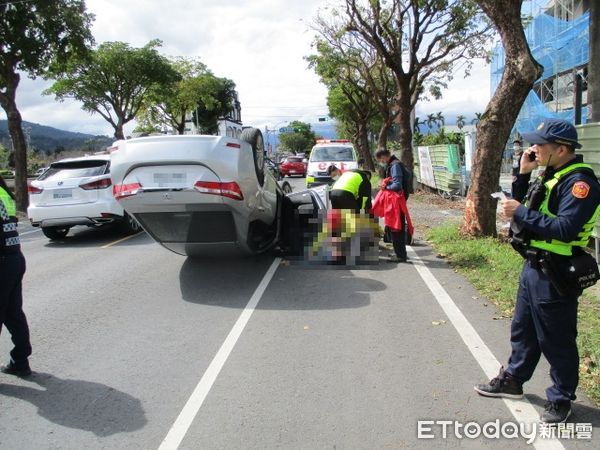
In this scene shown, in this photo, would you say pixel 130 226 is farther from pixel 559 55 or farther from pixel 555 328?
pixel 559 55

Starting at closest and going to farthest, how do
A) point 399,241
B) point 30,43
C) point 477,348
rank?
1. point 477,348
2. point 399,241
3. point 30,43

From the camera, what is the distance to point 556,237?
10.2ft

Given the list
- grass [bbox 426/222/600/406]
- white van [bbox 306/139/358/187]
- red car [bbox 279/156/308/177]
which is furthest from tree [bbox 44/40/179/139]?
grass [bbox 426/222/600/406]

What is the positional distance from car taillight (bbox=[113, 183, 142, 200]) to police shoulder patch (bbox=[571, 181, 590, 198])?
185 inches

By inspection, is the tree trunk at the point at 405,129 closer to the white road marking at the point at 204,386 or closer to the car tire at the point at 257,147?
the car tire at the point at 257,147

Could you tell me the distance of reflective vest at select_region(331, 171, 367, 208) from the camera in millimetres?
7930

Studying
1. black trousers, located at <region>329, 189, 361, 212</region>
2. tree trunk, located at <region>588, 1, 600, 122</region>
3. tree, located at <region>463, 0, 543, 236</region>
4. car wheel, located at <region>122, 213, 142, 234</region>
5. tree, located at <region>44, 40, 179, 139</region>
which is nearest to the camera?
black trousers, located at <region>329, 189, 361, 212</region>

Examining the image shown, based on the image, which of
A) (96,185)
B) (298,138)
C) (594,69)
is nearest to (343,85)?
(594,69)

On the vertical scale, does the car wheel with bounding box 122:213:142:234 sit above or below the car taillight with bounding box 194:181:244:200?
below

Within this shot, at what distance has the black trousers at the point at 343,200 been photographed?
7891 mm

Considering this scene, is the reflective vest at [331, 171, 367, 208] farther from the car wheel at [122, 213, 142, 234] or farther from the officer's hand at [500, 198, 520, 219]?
the car wheel at [122, 213, 142, 234]

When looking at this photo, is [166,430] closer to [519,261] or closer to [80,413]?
[80,413]

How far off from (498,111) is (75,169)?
27.9 feet

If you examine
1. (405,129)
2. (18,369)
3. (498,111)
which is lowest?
(18,369)
